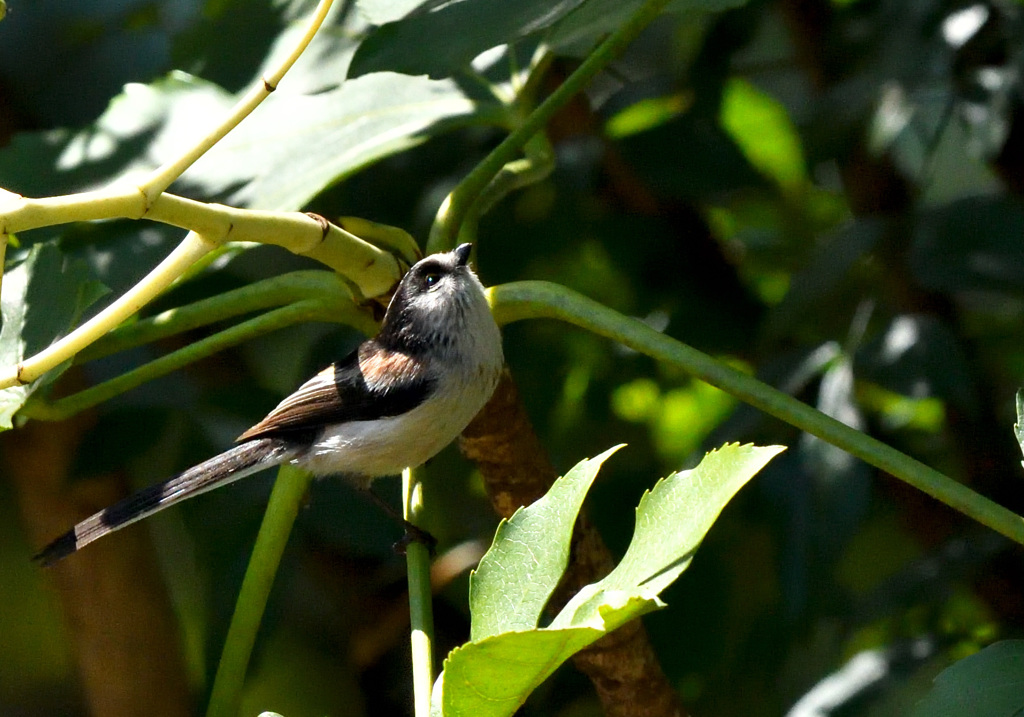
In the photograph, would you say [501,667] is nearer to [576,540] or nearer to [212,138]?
[212,138]

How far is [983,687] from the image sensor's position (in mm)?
947

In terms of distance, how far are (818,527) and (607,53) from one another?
805mm

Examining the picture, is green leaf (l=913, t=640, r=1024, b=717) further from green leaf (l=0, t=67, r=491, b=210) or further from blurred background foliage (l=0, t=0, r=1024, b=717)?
green leaf (l=0, t=67, r=491, b=210)

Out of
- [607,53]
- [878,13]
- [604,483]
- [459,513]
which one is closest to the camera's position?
[607,53]

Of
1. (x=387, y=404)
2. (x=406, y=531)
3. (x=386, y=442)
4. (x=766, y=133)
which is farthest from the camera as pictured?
(x=766, y=133)

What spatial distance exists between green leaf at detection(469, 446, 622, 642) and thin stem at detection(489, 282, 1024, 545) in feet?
0.75

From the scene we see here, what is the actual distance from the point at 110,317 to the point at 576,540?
2.17 ft

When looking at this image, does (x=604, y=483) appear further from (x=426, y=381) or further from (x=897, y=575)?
(x=897, y=575)

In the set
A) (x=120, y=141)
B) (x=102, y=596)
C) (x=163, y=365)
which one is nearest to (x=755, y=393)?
(x=163, y=365)

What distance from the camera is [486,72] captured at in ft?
5.88

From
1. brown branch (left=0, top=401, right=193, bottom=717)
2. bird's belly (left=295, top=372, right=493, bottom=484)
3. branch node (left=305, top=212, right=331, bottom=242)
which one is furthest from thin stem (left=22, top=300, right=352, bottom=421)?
brown branch (left=0, top=401, right=193, bottom=717)

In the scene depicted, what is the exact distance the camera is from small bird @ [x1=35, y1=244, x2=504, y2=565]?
1616 mm

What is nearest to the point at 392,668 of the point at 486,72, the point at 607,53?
the point at 486,72

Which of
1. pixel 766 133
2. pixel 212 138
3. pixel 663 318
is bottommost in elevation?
pixel 663 318
